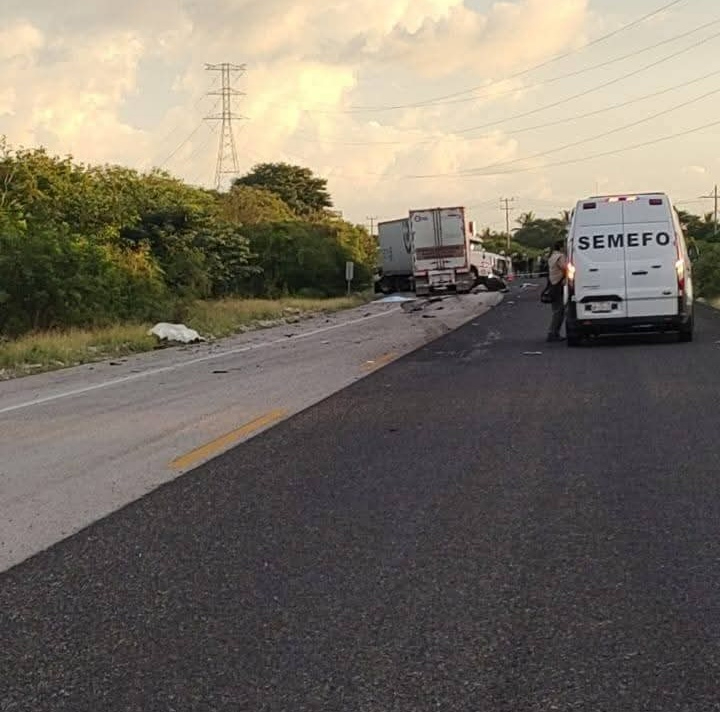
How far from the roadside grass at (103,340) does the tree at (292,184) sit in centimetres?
5843

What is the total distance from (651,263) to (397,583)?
14.3m

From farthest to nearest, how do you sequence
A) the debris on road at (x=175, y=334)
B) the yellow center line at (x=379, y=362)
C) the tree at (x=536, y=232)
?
the tree at (x=536, y=232)
the debris on road at (x=175, y=334)
the yellow center line at (x=379, y=362)

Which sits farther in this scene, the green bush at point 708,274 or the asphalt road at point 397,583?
the green bush at point 708,274

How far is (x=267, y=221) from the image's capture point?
60625mm

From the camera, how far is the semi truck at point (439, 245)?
49250 millimetres

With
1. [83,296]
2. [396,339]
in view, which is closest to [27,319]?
[83,296]

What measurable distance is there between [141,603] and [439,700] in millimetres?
1796

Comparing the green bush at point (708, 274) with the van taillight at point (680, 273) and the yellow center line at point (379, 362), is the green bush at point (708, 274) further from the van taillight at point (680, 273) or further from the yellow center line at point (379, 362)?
the yellow center line at point (379, 362)

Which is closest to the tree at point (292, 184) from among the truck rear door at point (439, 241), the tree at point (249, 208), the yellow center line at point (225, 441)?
the tree at point (249, 208)

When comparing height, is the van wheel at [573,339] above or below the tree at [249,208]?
below

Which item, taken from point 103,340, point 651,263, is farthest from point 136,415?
point 103,340

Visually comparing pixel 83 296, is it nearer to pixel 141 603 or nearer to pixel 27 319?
pixel 27 319

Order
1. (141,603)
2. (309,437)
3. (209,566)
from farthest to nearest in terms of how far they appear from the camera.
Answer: (309,437)
(209,566)
(141,603)

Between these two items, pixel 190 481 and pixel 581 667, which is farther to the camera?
pixel 190 481
